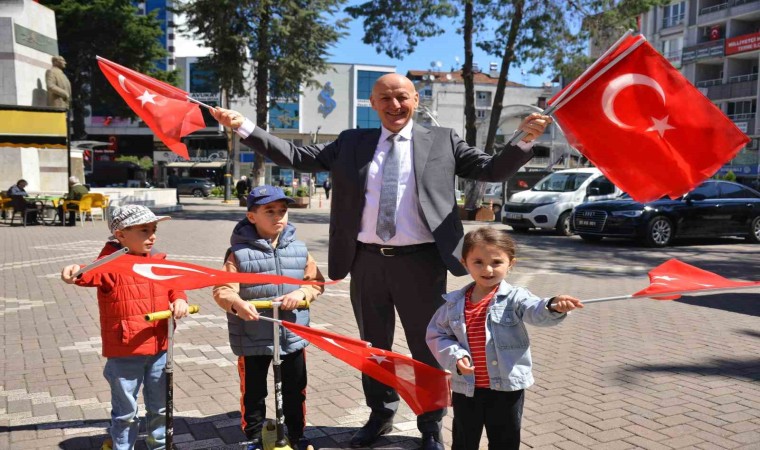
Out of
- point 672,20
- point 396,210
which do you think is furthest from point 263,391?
point 672,20

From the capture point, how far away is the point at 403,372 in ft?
10.9

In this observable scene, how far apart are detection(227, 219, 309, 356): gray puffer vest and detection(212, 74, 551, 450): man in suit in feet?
1.09

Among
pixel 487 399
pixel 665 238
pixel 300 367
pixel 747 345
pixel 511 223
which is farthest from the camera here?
pixel 511 223

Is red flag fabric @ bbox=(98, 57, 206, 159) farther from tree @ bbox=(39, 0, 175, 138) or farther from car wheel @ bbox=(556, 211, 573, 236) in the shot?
tree @ bbox=(39, 0, 175, 138)

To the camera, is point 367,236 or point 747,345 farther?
point 747,345

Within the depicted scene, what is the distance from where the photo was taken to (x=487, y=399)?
296cm

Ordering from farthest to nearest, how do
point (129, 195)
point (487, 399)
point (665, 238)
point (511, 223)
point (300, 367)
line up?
point (129, 195) < point (511, 223) < point (665, 238) < point (300, 367) < point (487, 399)

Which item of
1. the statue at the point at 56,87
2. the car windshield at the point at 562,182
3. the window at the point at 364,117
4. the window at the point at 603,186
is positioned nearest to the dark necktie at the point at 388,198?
the window at the point at 603,186

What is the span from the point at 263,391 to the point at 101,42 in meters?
42.6

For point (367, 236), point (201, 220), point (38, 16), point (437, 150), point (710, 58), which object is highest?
point (710, 58)

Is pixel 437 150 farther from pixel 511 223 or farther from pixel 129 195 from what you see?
pixel 129 195

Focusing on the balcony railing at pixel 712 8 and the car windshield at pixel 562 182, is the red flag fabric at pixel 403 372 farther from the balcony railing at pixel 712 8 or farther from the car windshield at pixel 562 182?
the balcony railing at pixel 712 8

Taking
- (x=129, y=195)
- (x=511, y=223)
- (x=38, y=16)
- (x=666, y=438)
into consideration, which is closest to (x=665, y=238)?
(x=511, y=223)

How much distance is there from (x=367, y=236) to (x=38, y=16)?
24.5m
